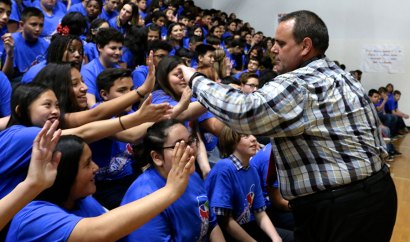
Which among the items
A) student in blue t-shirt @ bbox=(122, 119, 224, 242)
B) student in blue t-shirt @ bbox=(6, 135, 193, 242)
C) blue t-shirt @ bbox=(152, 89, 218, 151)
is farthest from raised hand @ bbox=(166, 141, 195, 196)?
blue t-shirt @ bbox=(152, 89, 218, 151)

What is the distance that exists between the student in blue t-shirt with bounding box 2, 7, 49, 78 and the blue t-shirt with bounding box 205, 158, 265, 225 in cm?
204

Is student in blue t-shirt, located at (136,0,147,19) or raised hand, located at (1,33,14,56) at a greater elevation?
raised hand, located at (1,33,14,56)

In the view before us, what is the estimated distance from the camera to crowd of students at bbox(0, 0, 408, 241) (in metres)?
1.20

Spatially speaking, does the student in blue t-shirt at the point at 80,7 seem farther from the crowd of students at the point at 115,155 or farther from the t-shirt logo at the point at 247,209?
the t-shirt logo at the point at 247,209

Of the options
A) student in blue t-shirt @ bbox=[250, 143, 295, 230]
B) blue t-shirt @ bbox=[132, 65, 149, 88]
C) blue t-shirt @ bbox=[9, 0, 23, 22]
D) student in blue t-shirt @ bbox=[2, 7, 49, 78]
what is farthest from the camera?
blue t-shirt @ bbox=[9, 0, 23, 22]

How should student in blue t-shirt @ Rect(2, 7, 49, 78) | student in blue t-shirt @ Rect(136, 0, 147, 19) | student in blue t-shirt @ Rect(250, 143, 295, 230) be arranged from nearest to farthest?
1. student in blue t-shirt @ Rect(250, 143, 295, 230)
2. student in blue t-shirt @ Rect(2, 7, 49, 78)
3. student in blue t-shirt @ Rect(136, 0, 147, 19)

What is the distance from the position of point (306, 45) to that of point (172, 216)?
797 millimetres

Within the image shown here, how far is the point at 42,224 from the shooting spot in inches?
47.8

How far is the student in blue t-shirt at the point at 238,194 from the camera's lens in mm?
2225

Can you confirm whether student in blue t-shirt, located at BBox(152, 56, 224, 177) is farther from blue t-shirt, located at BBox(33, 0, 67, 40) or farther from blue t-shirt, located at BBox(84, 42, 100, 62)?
blue t-shirt, located at BBox(33, 0, 67, 40)

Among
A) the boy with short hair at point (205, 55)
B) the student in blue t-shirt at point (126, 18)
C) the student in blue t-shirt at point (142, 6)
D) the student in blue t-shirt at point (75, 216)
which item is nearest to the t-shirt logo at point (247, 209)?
the student in blue t-shirt at point (75, 216)

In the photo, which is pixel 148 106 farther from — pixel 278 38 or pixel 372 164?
pixel 372 164

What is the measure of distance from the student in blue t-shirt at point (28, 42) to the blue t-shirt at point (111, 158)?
1668mm

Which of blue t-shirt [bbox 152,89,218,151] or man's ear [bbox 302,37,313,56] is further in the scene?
blue t-shirt [bbox 152,89,218,151]
